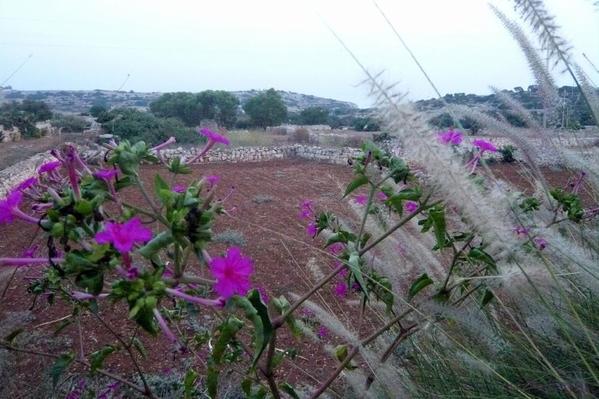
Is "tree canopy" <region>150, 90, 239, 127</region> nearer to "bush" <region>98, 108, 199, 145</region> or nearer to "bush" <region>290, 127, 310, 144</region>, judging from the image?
"bush" <region>98, 108, 199, 145</region>

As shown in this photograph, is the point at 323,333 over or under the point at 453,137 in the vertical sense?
under

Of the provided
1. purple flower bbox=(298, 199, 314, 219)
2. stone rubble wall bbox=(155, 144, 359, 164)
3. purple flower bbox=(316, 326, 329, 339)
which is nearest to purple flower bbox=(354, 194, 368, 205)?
purple flower bbox=(298, 199, 314, 219)

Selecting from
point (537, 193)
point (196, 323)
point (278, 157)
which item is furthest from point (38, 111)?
point (537, 193)

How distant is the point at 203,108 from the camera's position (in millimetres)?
30125

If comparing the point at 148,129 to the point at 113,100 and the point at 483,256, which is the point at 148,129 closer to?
the point at 483,256

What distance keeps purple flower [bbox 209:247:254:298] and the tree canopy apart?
2947 centimetres

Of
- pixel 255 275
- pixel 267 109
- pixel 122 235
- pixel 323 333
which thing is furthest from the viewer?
pixel 267 109

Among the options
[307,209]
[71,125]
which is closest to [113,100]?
[71,125]

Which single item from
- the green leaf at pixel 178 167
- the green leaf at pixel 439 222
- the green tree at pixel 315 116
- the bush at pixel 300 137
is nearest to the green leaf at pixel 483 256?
the green leaf at pixel 439 222

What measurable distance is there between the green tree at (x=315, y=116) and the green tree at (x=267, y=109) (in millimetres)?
3193

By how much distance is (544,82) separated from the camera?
1436mm

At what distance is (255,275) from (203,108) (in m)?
25.9

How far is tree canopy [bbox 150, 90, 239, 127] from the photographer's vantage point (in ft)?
98.1

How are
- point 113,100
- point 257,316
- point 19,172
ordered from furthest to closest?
point 113,100
point 19,172
point 257,316
